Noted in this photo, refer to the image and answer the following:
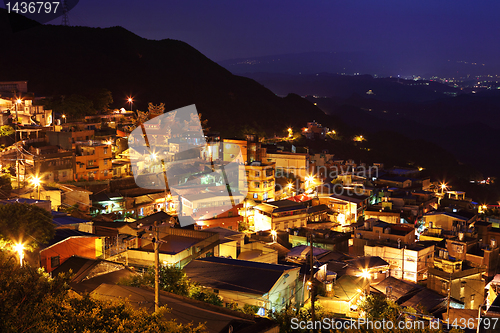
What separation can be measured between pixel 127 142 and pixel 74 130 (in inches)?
101

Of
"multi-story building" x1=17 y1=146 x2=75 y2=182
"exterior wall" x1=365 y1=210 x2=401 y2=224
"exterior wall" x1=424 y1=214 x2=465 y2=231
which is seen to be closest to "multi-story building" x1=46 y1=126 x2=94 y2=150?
"multi-story building" x1=17 y1=146 x2=75 y2=182

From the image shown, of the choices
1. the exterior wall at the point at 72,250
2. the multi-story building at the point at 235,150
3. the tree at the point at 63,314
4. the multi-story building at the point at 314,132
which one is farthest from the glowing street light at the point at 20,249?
the multi-story building at the point at 314,132

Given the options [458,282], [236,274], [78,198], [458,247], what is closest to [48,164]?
[78,198]

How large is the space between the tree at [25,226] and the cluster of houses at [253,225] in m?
0.39

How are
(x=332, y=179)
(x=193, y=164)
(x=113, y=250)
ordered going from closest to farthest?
(x=113, y=250), (x=193, y=164), (x=332, y=179)

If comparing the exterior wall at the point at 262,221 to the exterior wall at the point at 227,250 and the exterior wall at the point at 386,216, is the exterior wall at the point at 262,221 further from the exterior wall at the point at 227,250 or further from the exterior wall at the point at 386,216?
the exterior wall at the point at 227,250

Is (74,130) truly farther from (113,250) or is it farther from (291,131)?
(291,131)

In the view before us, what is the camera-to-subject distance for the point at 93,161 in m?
18.0

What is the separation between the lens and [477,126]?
2443 inches

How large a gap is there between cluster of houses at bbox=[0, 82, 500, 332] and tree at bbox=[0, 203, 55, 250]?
1.27 feet

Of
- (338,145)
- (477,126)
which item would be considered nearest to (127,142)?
(338,145)

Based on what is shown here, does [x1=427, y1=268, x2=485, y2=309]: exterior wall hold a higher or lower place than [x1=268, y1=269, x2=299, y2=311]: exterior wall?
lower

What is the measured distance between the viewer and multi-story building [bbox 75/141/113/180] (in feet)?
57.7

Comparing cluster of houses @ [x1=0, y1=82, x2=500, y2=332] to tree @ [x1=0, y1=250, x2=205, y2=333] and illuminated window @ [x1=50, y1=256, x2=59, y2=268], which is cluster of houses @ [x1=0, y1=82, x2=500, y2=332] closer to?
illuminated window @ [x1=50, y1=256, x2=59, y2=268]
